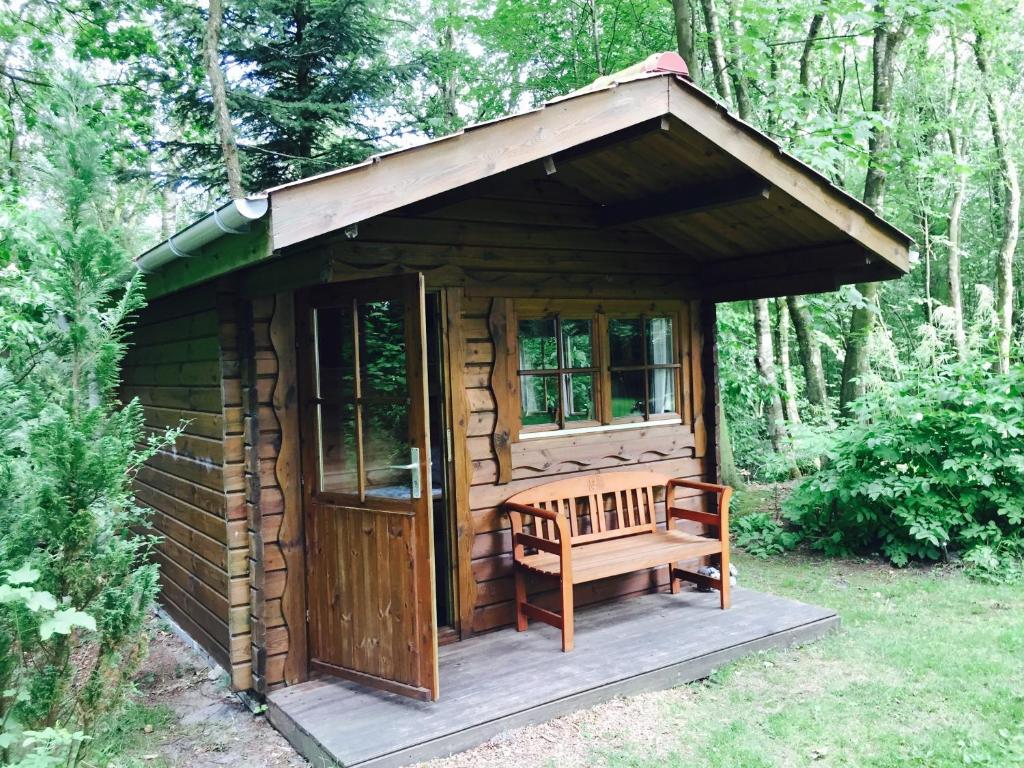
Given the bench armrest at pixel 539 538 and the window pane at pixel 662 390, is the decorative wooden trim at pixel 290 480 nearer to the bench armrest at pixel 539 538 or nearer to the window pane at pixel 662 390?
the bench armrest at pixel 539 538

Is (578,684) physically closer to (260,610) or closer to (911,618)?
(260,610)

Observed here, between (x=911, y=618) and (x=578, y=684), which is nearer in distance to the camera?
(x=578, y=684)

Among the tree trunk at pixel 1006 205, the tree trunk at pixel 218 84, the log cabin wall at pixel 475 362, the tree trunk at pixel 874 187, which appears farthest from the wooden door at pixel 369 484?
the tree trunk at pixel 1006 205

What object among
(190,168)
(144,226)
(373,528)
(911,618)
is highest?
(144,226)

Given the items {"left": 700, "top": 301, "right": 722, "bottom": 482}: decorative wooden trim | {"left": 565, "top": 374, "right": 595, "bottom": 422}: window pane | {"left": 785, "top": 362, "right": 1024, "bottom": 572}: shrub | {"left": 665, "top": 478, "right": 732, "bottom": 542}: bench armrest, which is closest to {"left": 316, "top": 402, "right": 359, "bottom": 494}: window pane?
{"left": 565, "top": 374, "right": 595, "bottom": 422}: window pane

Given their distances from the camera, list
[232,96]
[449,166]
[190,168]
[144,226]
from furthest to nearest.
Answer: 1. [144,226]
2. [190,168]
3. [232,96]
4. [449,166]

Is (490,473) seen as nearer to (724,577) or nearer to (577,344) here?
(577,344)

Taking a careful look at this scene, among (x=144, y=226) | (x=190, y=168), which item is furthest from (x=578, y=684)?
(x=144, y=226)

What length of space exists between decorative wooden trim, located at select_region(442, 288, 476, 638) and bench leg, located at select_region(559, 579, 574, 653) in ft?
1.95

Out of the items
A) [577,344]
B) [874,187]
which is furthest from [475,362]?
[874,187]

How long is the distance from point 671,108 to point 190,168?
7845mm

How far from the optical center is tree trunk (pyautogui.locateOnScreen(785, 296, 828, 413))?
876 centimetres

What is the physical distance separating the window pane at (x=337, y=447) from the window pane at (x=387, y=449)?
0.30 ft

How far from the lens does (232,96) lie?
8688mm
